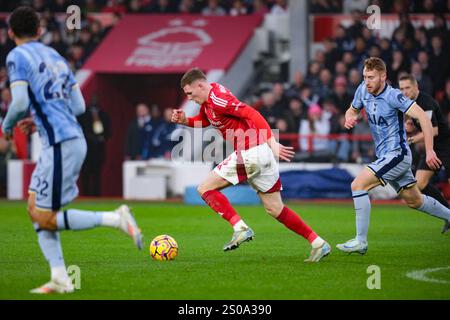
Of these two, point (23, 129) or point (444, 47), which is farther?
point (444, 47)

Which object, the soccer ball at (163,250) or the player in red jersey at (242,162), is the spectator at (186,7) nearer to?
the player in red jersey at (242,162)

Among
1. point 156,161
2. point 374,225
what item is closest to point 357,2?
point 156,161

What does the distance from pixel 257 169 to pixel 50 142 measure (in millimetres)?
2941

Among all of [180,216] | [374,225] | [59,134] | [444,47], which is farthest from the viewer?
[444,47]

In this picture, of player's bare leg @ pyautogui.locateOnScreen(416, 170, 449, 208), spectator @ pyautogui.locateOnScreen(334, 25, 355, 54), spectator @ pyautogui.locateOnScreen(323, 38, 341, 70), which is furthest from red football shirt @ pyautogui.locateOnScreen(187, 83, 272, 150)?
spectator @ pyautogui.locateOnScreen(334, 25, 355, 54)

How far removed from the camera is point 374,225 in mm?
14836

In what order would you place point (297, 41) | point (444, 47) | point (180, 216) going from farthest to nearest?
point (297, 41) < point (444, 47) < point (180, 216)

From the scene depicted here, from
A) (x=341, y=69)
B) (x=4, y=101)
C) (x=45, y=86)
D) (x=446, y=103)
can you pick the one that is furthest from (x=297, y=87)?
Result: (x=45, y=86)

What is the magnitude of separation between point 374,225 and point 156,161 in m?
7.94

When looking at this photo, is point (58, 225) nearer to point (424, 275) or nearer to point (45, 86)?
point (45, 86)

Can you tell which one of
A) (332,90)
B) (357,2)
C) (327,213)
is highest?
(357,2)

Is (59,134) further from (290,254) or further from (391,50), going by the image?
(391,50)

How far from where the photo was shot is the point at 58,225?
25.7 ft

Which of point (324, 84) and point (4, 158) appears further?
point (4, 158)
